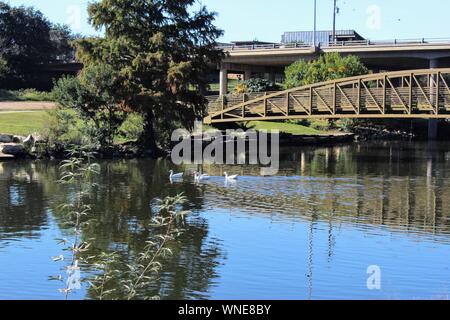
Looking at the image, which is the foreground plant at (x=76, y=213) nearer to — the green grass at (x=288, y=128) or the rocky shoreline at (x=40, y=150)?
the rocky shoreline at (x=40, y=150)

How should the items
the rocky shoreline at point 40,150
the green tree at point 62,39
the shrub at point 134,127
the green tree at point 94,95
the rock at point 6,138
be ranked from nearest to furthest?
the rocky shoreline at point 40,150 < the rock at point 6,138 < the green tree at point 94,95 < the shrub at point 134,127 < the green tree at point 62,39

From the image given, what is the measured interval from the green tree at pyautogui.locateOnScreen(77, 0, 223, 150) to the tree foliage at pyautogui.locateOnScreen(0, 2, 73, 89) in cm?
4570

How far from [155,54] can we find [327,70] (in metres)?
35.4

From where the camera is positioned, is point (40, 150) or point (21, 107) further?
point (21, 107)

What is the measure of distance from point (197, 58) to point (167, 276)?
36352 mm

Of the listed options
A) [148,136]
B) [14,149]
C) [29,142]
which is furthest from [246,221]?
[148,136]

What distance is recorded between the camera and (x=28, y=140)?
159ft

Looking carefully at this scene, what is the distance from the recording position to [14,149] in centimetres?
4728

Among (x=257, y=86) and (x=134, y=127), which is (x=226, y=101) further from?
(x=257, y=86)

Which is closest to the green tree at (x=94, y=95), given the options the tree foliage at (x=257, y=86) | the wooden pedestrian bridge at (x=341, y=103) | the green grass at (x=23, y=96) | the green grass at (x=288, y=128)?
the wooden pedestrian bridge at (x=341, y=103)

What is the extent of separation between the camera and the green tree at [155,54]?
51.0 meters

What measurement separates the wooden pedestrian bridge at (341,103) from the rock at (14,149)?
21.6 meters

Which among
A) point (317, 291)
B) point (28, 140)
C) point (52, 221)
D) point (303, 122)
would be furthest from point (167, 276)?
point (303, 122)

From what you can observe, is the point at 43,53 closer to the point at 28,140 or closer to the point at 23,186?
the point at 28,140
